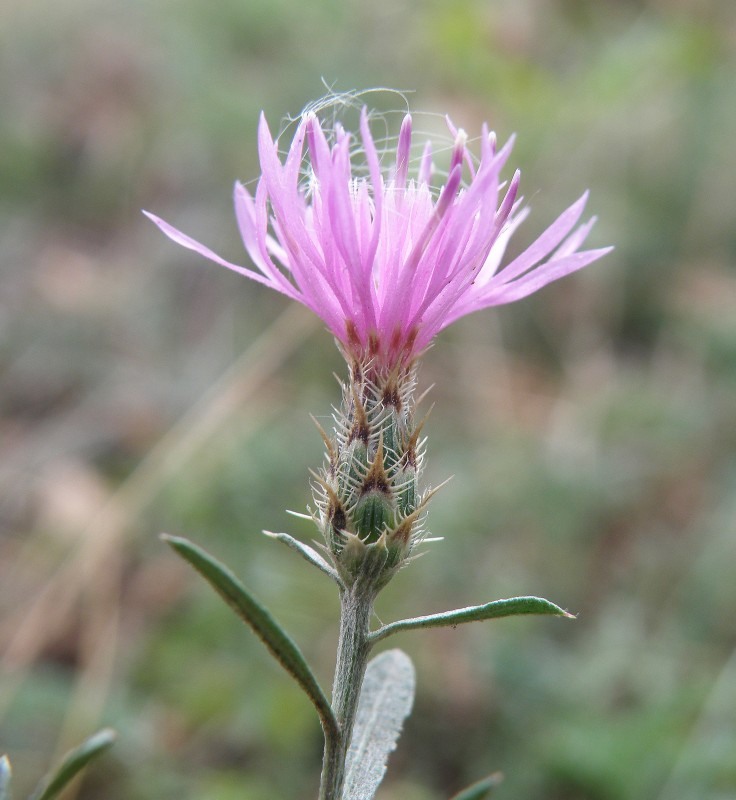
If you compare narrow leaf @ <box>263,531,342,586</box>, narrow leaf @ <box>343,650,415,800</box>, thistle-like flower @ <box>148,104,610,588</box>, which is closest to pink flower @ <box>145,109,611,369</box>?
thistle-like flower @ <box>148,104,610,588</box>

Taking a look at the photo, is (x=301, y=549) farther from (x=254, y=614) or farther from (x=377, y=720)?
(x=377, y=720)

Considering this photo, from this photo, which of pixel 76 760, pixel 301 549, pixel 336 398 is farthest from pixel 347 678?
pixel 336 398

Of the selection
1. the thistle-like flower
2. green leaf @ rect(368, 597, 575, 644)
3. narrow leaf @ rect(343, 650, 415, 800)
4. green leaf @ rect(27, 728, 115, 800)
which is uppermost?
the thistle-like flower

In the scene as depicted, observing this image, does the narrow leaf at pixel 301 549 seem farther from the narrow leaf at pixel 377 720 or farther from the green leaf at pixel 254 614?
the narrow leaf at pixel 377 720

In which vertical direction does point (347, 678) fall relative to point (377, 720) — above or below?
above

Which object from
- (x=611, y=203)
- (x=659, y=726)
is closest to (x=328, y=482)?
(x=659, y=726)

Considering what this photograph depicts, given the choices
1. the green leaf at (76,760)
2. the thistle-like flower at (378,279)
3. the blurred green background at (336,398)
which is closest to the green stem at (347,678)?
the thistle-like flower at (378,279)

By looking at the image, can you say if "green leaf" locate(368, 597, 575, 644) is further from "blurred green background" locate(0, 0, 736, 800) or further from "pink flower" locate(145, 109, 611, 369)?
"blurred green background" locate(0, 0, 736, 800)
